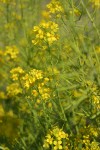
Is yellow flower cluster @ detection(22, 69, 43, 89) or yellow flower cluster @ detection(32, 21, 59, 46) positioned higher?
yellow flower cluster @ detection(32, 21, 59, 46)

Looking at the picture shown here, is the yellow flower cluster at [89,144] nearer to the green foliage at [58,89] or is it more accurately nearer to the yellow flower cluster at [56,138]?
the green foliage at [58,89]

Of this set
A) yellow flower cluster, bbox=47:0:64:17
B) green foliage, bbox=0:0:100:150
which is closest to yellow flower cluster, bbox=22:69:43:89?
green foliage, bbox=0:0:100:150

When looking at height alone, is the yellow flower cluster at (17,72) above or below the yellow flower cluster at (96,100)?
above

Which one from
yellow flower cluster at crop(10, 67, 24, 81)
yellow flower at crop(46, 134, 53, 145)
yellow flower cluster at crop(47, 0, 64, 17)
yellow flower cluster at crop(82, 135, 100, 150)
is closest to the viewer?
yellow flower at crop(46, 134, 53, 145)

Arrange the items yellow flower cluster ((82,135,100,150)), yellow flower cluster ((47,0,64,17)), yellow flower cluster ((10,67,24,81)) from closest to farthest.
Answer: yellow flower cluster ((82,135,100,150)) → yellow flower cluster ((47,0,64,17)) → yellow flower cluster ((10,67,24,81))

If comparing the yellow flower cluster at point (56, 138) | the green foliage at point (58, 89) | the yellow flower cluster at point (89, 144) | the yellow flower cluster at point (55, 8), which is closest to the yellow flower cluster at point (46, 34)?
the green foliage at point (58, 89)

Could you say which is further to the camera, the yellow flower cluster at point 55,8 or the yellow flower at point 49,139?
the yellow flower cluster at point 55,8

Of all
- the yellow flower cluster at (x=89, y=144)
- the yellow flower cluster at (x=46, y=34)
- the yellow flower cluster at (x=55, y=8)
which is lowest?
the yellow flower cluster at (x=89, y=144)

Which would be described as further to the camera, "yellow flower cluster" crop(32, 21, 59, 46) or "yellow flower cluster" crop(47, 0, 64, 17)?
"yellow flower cluster" crop(47, 0, 64, 17)

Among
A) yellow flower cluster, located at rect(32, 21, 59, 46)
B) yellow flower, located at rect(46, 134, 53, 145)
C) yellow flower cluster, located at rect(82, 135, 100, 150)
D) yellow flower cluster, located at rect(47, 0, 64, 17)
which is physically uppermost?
yellow flower cluster, located at rect(47, 0, 64, 17)

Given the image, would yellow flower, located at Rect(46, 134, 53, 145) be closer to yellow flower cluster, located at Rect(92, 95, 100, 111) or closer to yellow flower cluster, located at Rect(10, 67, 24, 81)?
yellow flower cluster, located at Rect(92, 95, 100, 111)

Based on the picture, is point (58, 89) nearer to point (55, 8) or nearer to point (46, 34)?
point (46, 34)

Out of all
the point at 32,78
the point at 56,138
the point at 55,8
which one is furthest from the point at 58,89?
the point at 55,8
